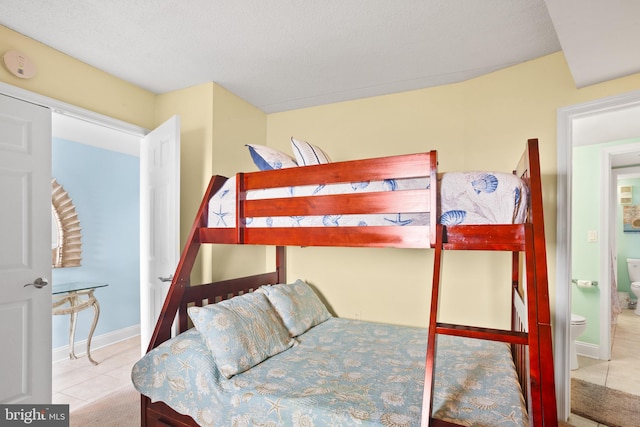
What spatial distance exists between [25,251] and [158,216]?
0.83 m

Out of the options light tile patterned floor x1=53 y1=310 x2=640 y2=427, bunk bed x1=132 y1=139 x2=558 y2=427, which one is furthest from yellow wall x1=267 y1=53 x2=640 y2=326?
light tile patterned floor x1=53 y1=310 x2=640 y2=427

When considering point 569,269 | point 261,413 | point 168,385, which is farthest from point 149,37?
point 569,269

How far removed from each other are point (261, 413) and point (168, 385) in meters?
A: 0.62

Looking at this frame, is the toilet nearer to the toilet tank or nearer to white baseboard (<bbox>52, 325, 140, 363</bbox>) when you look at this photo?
the toilet tank

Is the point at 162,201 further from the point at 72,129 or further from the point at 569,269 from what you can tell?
the point at 569,269

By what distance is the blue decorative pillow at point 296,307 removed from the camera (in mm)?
2342

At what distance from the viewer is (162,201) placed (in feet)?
8.55

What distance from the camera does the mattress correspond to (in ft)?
4.49

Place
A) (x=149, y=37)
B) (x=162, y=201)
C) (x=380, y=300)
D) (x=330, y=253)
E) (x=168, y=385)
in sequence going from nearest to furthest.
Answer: (x=168, y=385) → (x=149, y=37) → (x=162, y=201) → (x=380, y=300) → (x=330, y=253)

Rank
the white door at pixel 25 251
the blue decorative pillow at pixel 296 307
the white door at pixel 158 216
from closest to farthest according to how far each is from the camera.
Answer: the white door at pixel 25 251
the blue decorative pillow at pixel 296 307
the white door at pixel 158 216

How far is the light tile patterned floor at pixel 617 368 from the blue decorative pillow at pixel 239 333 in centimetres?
214

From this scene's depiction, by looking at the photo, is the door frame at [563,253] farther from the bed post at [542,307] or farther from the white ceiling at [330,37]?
the bed post at [542,307]

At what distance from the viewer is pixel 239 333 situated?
1838 mm

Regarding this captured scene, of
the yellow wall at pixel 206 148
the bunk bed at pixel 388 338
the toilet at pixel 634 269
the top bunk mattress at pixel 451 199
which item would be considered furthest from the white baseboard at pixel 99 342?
Result: the toilet at pixel 634 269
